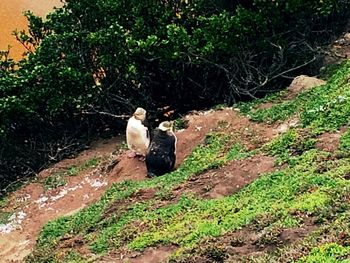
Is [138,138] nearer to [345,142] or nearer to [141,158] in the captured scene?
[141,158]

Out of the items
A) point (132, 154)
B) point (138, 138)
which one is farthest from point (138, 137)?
point (132, 154)

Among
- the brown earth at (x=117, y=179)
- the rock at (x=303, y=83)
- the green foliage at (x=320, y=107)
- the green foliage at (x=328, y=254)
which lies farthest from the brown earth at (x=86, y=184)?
the green foliage at (x=328, y=254)

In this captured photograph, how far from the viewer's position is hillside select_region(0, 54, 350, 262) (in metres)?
8.63

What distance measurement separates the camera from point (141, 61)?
17.0 m

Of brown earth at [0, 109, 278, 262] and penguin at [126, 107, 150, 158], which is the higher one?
penguin at [126, 107, 150, 158]

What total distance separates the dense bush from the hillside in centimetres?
126

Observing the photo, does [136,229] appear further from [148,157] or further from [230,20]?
[230,20]

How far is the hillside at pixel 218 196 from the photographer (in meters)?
8.63

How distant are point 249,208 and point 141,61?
7965mm

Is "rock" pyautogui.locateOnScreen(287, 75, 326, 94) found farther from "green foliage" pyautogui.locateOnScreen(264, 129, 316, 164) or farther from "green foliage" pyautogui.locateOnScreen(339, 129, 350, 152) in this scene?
"green foliage" pyautogui.locateOnScreen(339, 129, 350, 152)

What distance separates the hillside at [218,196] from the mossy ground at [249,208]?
2 cm

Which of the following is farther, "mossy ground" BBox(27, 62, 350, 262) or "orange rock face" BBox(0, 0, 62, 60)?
"orange rock face" BBox(0, 0, 62, 60)

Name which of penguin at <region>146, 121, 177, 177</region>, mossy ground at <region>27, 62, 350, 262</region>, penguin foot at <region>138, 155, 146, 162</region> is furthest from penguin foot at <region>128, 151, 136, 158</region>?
mossy ground at <region>27, 62, 350, 262</region>

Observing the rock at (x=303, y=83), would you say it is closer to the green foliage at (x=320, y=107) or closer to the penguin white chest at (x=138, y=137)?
the green foliage at (x=320, y=107)
